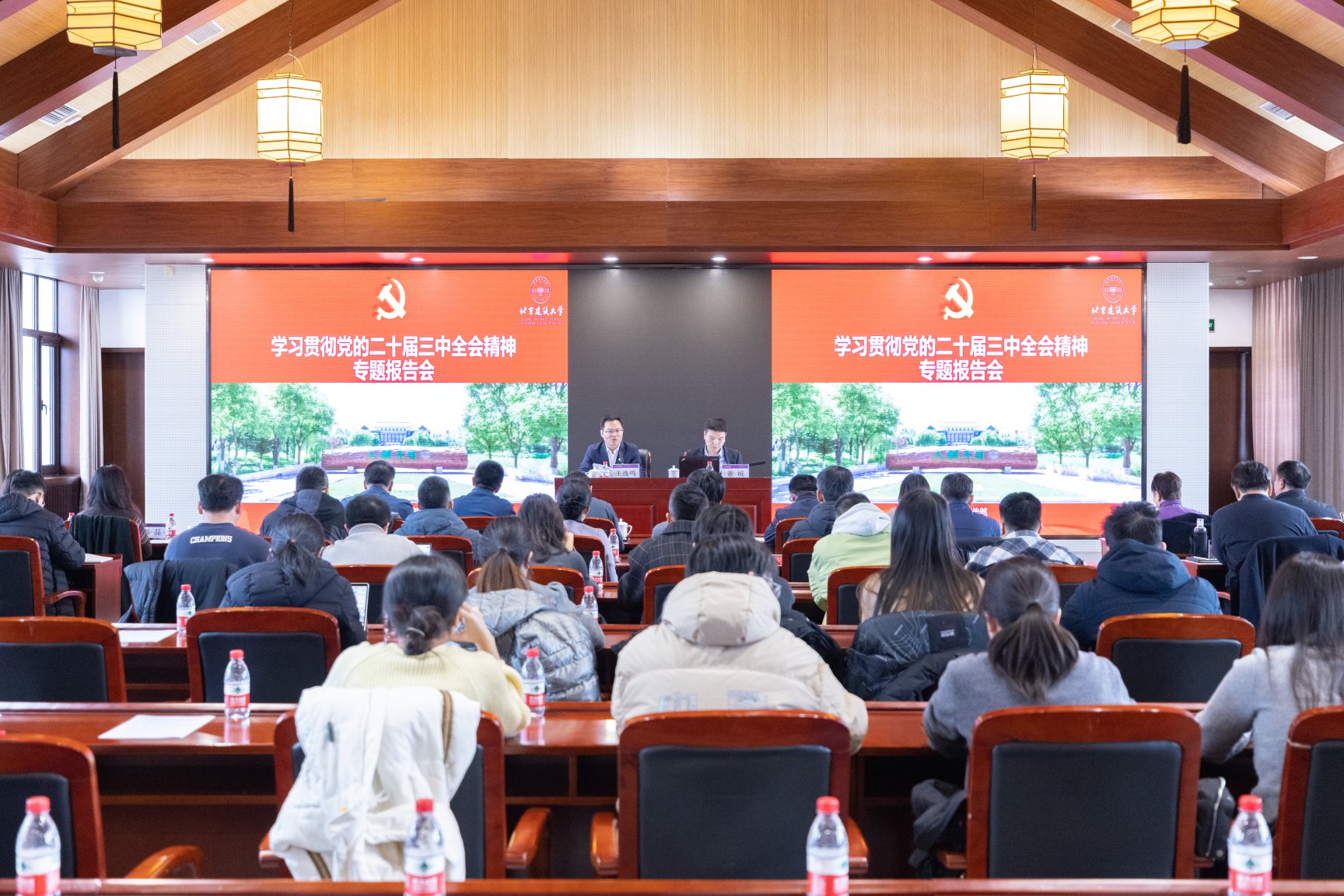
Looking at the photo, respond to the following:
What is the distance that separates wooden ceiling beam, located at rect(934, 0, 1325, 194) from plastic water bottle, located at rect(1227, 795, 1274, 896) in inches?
317

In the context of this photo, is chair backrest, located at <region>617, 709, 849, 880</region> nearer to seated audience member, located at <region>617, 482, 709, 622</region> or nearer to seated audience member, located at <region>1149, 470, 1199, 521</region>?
seated audience member, located at <region>617, 482, 709, 622</region>

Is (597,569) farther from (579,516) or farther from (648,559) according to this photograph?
(579,516)

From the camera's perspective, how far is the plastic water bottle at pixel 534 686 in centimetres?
298

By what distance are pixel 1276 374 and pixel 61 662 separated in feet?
37.6

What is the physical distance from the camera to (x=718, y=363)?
10.4 metres

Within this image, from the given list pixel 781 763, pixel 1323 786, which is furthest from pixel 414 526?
pixel 1323 786

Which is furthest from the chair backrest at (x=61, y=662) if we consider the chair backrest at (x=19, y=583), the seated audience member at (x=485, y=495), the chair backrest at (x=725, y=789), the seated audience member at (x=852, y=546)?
the seated audience member at (x=485, y=495)

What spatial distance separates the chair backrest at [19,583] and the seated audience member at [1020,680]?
4544 mm

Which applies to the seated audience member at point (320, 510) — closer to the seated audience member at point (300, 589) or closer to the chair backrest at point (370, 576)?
the chair backrest at point (370, 576)

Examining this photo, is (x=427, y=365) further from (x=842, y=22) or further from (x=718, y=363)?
(x=842, y=22)

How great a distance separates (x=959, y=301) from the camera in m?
10.4

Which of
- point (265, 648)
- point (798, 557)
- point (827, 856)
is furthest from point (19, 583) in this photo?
point (827, 856)

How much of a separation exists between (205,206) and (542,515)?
6326 mm

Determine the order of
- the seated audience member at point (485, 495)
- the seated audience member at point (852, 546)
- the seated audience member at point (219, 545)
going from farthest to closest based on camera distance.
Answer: the seated audience member at point (485, 495) < the seated audience member at point (219, 545) < the seated audience member at point (852, 546)
